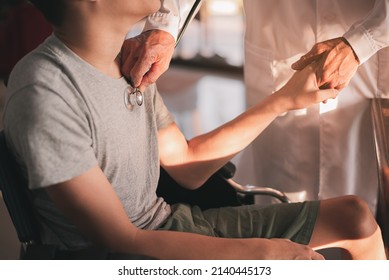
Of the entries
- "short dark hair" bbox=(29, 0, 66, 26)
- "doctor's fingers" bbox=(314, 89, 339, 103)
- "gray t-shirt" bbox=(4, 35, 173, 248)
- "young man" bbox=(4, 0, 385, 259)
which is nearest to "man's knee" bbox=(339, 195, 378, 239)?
"young man" bbox=(4, 0, 385, 259)

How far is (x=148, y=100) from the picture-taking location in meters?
1.21

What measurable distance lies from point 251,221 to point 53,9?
0.56 m

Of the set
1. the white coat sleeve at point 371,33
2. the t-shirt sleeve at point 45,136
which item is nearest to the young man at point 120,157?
the t-shirt sleeve at point 45,136

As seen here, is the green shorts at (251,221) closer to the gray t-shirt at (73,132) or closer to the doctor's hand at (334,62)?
the gray t-shirt at (73,132)

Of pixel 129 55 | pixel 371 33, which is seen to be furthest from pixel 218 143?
pixel 371 33

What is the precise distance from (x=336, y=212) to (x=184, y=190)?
32 centimetres

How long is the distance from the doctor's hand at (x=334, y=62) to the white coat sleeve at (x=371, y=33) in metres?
0.01

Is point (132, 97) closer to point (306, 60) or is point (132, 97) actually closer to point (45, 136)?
point (45, 136)

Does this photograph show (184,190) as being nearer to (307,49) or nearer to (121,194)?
(121,194)

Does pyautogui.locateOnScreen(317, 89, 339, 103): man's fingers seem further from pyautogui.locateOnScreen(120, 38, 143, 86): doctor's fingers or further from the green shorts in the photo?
pyautogui.locateOnScreen(120, 38, 143, 86): doctor's fingers

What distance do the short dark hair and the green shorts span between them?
16.9 inches

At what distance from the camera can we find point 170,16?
4.36 feet
